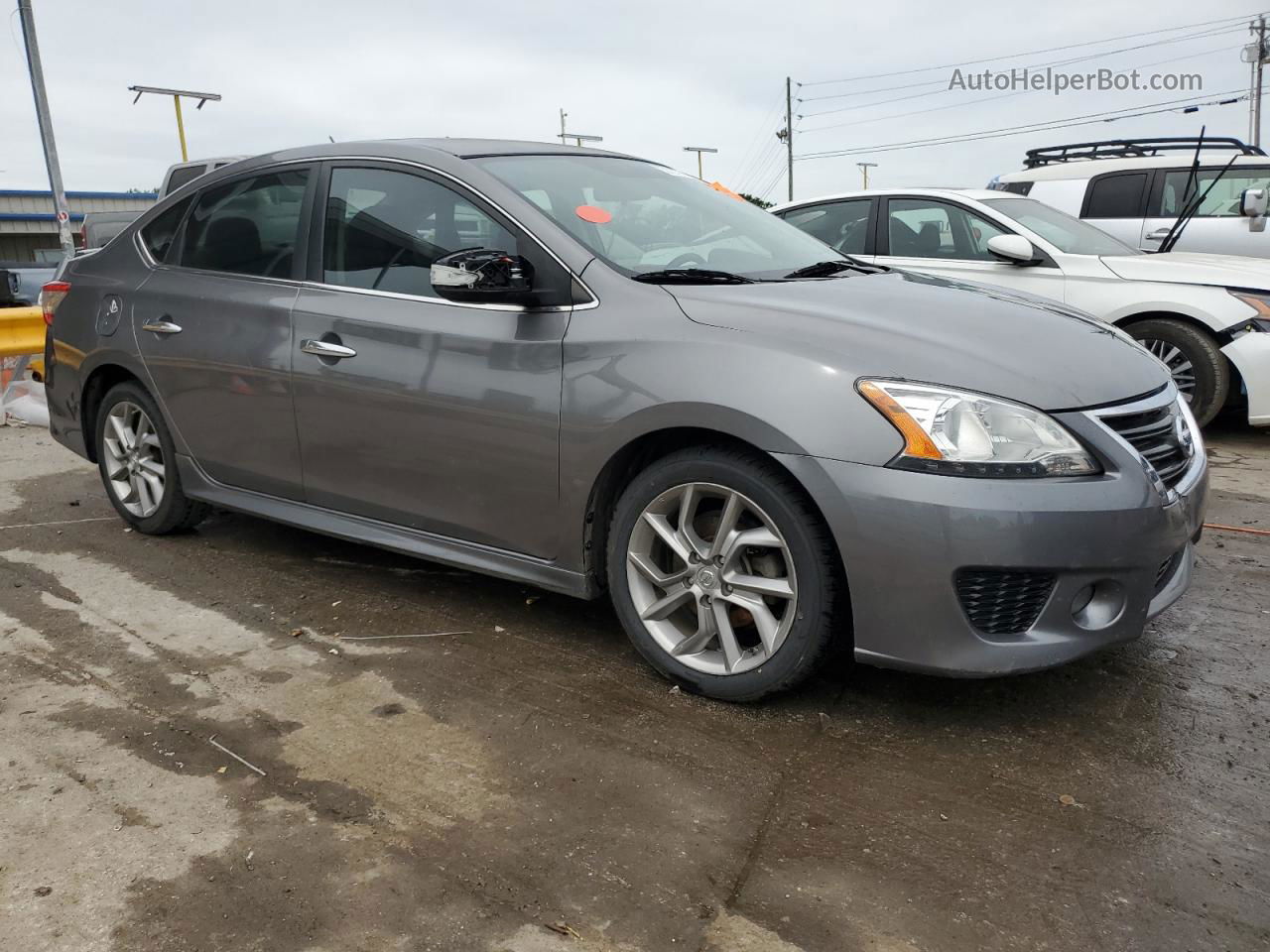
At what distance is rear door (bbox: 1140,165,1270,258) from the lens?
30.7ft

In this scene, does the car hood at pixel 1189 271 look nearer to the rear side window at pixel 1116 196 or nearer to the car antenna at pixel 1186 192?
the car antenna at pixel 1186 192

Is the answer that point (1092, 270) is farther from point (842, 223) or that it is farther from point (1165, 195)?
point (1165, 195)

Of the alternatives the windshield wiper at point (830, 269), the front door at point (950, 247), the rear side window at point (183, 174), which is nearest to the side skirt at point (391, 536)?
the windshield wiper at point (830, 269)

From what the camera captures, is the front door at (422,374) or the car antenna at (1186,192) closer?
the front door at (422,374)

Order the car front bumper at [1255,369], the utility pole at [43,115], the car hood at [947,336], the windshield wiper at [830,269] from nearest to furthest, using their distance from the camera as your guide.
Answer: the car hood at [947,336]
the windshield wiper at [830,269]
the car front bumper at [1255,369]
the utility pole at [43,115]

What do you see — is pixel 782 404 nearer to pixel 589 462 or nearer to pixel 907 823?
pixel 589 462

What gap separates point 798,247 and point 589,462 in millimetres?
1389

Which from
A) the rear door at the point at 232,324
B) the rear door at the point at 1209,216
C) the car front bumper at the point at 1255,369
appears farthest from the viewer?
the rear door at the point at 1209,216

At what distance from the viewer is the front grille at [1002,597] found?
9.21ft

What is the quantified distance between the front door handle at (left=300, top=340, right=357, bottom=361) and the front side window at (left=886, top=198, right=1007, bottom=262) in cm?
497

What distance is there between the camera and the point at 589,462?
3.33 metres

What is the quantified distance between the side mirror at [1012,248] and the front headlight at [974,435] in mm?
4548

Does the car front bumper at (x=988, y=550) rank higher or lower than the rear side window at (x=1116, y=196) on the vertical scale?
lower

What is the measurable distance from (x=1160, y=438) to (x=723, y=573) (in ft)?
4.14
